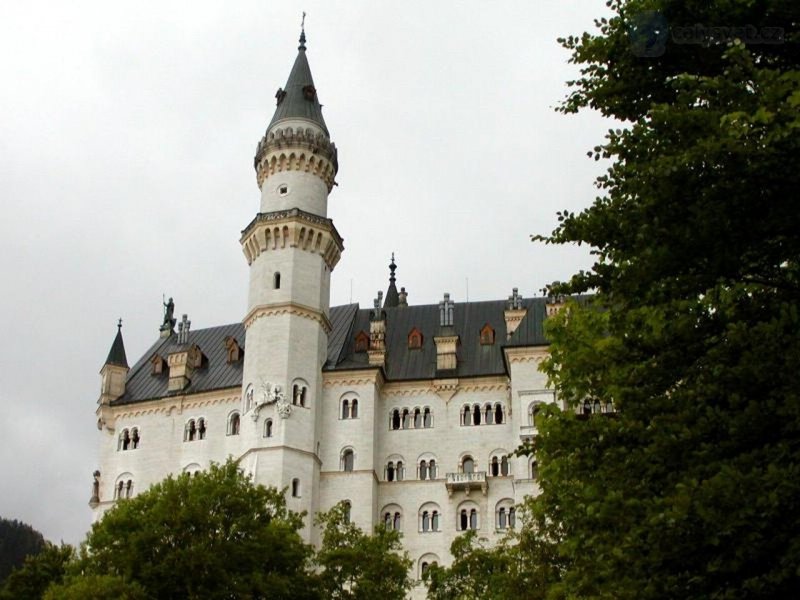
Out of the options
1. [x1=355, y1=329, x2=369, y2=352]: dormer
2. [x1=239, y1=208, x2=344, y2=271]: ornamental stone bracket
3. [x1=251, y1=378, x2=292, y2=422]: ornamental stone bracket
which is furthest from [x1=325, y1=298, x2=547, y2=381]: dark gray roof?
[x1=239, y1=208, x2=344, y2=271]: ornamental stone bracket

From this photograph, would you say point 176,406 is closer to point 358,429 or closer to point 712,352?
point 358,429

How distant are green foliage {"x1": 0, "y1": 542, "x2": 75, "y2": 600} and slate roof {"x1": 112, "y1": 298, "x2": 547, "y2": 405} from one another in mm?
21140

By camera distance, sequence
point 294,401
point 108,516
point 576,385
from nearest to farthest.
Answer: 1. point 576,385
2. point 108,516
3. point 294,401

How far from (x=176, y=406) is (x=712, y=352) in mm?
61976

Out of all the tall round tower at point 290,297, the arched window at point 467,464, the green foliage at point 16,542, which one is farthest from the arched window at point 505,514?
the green foliage at point 16,542

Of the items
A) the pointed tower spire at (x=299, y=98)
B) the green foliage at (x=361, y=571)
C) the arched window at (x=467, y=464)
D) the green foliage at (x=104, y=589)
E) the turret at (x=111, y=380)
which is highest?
the pointed tower spire at (x=299, y=98)

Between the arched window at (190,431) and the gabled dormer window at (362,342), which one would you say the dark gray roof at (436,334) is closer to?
the gabled dormer window at (362,342)

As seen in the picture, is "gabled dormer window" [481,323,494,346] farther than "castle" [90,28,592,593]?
Yes

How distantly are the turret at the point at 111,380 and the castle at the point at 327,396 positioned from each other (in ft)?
0.47

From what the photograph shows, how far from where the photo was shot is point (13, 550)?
371 feet

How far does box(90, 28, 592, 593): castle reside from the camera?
2687 inches

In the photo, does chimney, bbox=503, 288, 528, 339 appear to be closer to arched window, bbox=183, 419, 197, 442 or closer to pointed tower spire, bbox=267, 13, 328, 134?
pointed tower spire, bbox=267, 13, 328, 134

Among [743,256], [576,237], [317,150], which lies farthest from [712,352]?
[317,150]

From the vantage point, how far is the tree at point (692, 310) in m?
17.0
